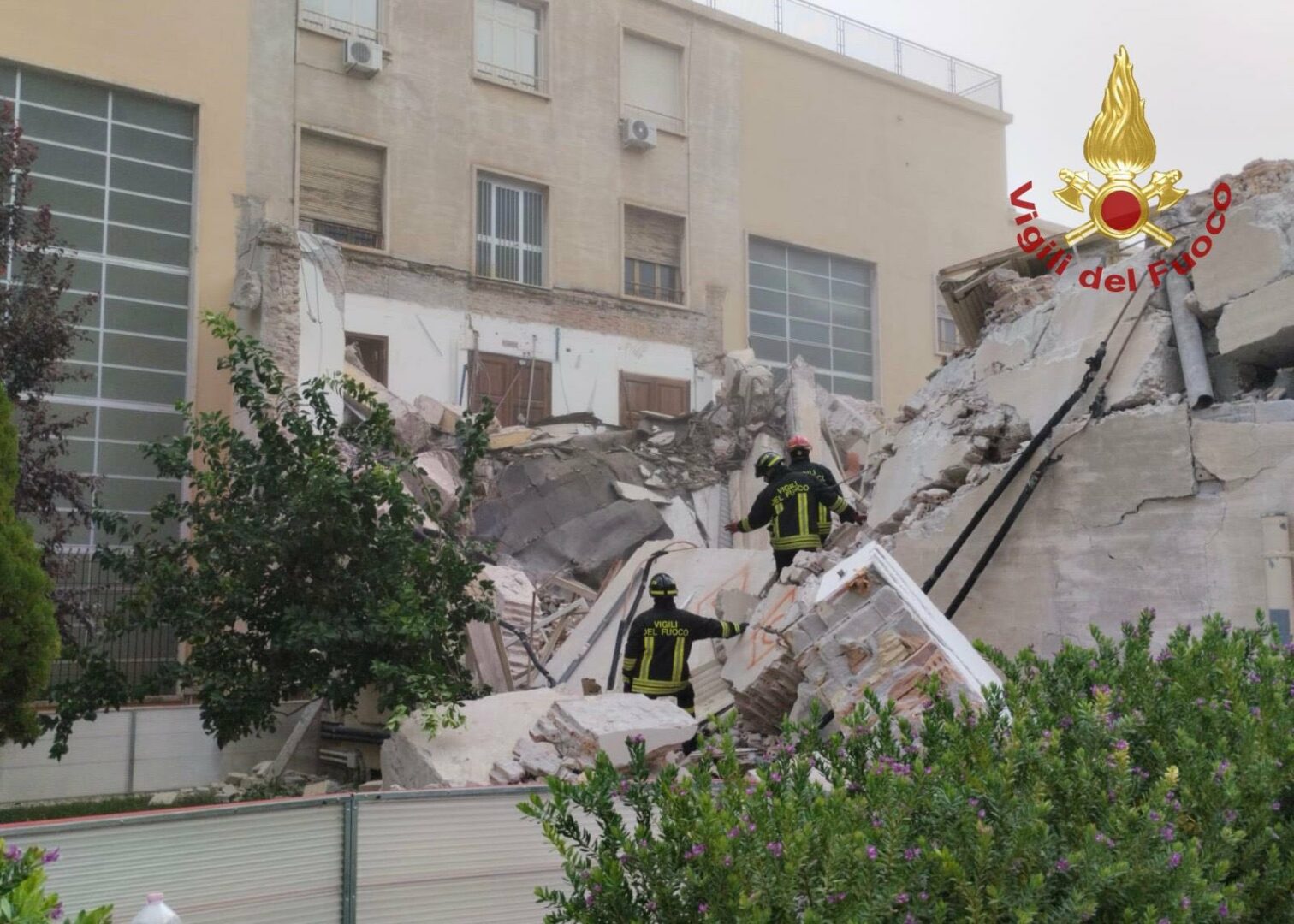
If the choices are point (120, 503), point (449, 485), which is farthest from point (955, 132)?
point (120, 503)

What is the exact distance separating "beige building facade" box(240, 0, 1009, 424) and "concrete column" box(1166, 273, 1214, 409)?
11.0 metres

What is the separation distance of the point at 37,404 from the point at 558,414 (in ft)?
29.3

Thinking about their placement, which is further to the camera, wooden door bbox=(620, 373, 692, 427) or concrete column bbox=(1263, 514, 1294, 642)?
wooden door bbox=(620, 373, 692, 427)

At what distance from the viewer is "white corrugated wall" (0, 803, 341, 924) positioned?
13.2ft

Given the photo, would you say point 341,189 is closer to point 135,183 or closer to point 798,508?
point 135,183

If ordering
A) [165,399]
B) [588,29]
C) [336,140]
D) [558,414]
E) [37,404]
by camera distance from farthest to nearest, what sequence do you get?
1. [588,29]
2. [558,414]
3. [336,140]
4. [165,399]
5. [37,404]

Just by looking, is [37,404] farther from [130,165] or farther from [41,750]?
[130,165]

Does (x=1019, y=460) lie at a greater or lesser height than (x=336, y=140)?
lesser

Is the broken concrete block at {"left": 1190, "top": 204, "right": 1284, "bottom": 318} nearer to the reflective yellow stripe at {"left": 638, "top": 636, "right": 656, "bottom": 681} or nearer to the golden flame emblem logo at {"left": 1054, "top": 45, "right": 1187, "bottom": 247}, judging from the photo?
the golden flame emblem logo at {"left": 1054, "top": 45, "right": 1187, "bottom": 247}

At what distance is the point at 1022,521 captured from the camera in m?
8.35

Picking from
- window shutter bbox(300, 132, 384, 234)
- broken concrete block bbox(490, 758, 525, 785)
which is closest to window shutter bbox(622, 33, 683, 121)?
window shutter bbox(300, 132, 384, 234)

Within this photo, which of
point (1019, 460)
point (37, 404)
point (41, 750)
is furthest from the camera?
point (37, 404)

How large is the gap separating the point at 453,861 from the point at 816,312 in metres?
20.7

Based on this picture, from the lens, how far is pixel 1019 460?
8.34 meters
